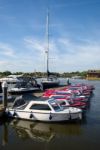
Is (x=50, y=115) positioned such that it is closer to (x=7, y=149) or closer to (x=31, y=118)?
(x=31, y=118)

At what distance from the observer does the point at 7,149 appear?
18891 millimetres

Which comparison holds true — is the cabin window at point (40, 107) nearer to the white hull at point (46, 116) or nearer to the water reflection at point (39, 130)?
the white hull at point (46, 116)

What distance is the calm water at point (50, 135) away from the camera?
64.6 feet

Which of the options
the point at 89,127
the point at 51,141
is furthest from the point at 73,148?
the point at 89,127

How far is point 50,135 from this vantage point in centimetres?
2280

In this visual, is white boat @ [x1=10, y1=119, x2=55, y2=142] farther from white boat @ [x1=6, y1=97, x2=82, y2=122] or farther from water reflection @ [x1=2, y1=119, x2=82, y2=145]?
white boat @ [x1=6, y1=97, x2=82, y2=122]

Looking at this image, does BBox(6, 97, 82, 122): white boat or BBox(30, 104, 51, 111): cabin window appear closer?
BBox(6, 97, 82, 122): white boat

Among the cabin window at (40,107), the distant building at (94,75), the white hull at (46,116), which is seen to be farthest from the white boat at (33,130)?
the distant building at (94,75)

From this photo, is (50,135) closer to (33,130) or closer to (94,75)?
(33,130)

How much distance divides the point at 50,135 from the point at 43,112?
3586 millimetres

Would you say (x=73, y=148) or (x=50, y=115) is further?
(x=50, y=115)

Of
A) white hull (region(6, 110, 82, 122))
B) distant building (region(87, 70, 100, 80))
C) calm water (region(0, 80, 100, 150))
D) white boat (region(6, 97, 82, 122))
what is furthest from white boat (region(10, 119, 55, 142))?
distant building (region(87, 70, 100, 80))

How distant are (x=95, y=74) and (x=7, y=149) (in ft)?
564

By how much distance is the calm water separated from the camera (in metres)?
19.7
